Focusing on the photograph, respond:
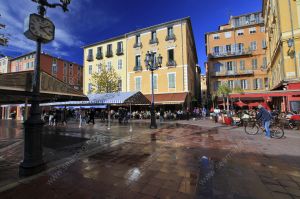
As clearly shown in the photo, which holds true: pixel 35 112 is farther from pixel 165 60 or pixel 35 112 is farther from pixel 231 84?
pixel 231 84

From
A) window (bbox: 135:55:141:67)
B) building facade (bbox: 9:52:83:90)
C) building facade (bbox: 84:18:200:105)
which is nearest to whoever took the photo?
building facade (bbox: 84:18:200:105)

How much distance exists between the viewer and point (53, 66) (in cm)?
4362

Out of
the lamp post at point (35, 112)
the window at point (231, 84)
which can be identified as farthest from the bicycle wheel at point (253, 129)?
the window at point (231, 84)

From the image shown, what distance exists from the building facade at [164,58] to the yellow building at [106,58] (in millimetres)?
168

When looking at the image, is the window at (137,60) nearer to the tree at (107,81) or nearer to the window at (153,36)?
the window at (153,36)

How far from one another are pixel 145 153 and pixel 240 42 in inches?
1245

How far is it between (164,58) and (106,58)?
10.8 metres

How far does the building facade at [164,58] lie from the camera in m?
24.4

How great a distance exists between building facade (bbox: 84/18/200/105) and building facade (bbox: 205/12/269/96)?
24.6 feet

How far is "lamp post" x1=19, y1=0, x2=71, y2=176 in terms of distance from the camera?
13.8ft

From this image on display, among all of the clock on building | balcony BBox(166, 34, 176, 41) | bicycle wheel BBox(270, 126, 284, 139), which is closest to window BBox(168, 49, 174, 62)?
balcony BBox(166, 34, 176, 41)

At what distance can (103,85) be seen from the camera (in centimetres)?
2697

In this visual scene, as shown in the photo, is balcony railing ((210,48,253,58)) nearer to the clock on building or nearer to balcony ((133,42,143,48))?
balcony ((133,42,143,48))

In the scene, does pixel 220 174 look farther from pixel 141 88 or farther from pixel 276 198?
pixel 141 88
